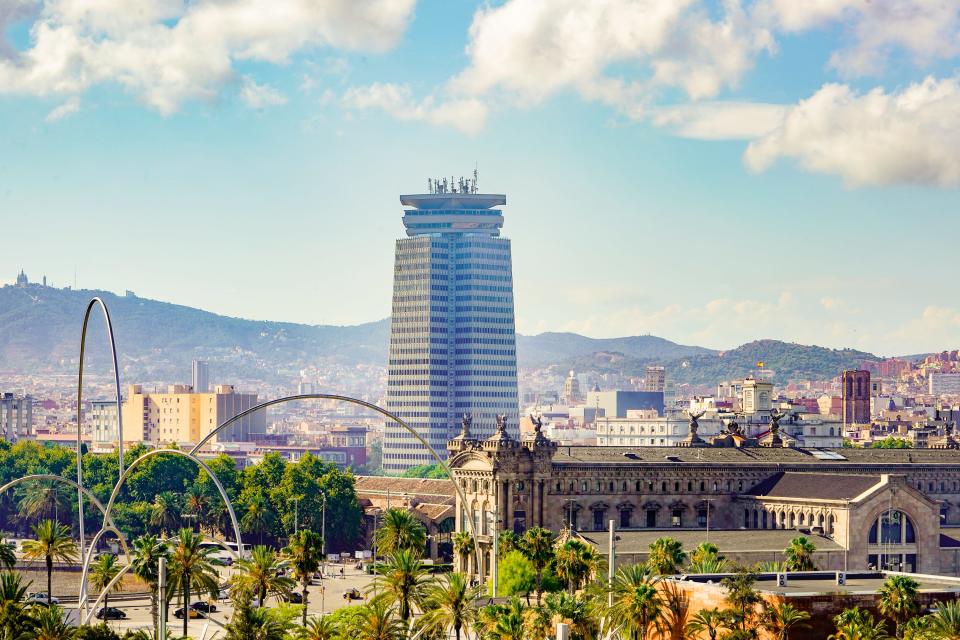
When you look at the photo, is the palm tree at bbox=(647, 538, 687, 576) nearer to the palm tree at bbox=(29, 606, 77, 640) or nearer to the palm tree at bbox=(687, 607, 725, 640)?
the palm tree at bbox=(687, 607, 725, 640)

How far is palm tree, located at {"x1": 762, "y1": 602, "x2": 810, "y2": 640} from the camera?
102 m

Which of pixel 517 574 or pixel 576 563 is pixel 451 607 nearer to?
pixel 576 563

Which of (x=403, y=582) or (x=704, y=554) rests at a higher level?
(x=403, y=582)

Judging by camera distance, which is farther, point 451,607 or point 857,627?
point 451,607

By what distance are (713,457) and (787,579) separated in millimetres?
77443

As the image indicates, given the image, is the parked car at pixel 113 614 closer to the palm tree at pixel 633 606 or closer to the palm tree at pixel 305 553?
the palm tree at pixel 305 553

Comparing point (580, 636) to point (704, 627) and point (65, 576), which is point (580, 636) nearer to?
point (704, 627)

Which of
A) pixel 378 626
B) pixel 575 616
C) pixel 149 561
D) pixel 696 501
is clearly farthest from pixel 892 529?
pixel 378 626

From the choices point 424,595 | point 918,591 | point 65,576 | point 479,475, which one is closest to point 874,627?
point 918,591

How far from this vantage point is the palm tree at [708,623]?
103500mm

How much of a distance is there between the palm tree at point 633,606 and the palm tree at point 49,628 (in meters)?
29.6

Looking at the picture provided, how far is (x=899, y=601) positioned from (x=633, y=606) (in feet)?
52.4

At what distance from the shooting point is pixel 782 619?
102562 millimetres

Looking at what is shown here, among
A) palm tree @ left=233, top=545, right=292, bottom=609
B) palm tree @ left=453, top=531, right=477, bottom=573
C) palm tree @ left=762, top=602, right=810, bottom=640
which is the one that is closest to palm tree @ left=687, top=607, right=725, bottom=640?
palm tree @ left=762, top=602, right=810, bottom=640
